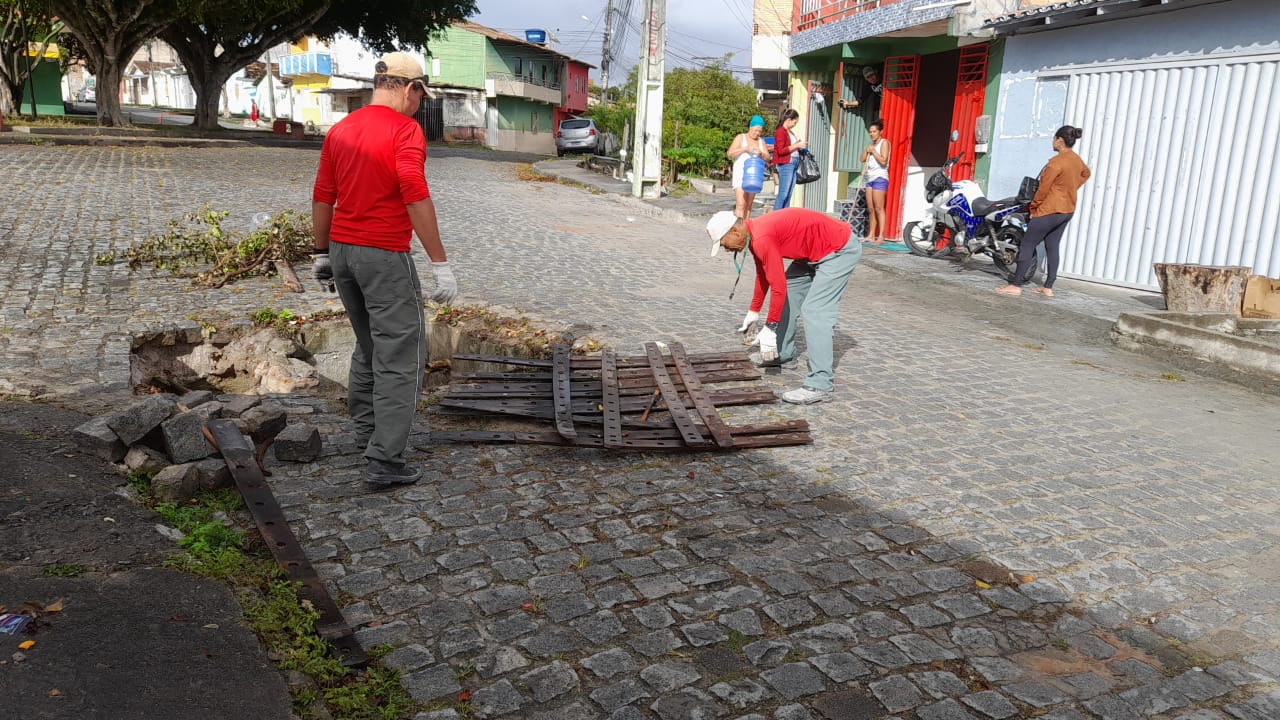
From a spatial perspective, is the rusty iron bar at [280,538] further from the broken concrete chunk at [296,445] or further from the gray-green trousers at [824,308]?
the gray-green trousers at [824,308]

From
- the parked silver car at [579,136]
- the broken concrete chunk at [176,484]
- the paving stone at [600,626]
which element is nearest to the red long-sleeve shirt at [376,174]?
the broken concrete chunk at [176,484]

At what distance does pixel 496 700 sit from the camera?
2.82 metres

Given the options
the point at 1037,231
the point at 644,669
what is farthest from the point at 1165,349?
the point at 644,669

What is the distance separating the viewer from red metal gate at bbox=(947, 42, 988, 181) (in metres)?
12.6

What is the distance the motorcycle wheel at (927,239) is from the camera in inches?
488

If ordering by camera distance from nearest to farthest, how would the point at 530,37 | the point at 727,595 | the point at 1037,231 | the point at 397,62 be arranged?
the point at 727,595 → the point at 397,62 → the point at 1037,231 → the point at 530,37

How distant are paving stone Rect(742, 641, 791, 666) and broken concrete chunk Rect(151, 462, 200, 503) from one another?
8.41ft

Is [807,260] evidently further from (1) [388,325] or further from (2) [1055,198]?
(2) [1055,198]

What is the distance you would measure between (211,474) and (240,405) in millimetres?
740

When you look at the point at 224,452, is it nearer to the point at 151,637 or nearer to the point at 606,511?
the point at 151,637

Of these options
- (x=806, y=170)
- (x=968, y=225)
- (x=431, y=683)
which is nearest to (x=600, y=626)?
(x=431, y=683)

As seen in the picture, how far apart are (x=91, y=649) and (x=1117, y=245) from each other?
10623 mm

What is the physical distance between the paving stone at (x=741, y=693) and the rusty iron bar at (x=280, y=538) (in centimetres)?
113

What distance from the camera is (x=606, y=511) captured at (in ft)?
13.8
